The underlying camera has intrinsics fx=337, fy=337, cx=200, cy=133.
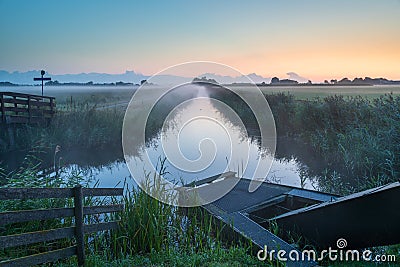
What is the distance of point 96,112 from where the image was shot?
1292cm

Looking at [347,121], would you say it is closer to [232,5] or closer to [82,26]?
[232,5]

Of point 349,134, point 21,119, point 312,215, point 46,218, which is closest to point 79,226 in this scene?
point 46,218

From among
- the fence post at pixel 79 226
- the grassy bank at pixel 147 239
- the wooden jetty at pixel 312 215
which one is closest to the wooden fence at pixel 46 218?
the fence post at pixel 79 226

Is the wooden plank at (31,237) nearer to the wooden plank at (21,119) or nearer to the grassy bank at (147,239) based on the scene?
the grassy bank at (147,239)

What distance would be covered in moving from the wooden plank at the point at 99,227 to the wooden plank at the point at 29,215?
325mm

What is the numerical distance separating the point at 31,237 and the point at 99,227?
34.1 inches

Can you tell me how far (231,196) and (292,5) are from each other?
19.8 ft

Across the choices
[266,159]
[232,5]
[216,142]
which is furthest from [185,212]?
[216,142]

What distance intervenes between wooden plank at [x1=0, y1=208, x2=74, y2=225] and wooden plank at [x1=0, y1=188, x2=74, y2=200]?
4.9 inches

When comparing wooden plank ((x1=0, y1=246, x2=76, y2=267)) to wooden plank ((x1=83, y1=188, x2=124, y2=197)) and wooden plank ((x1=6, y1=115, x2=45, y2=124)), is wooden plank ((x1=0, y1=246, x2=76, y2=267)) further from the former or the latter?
wooden plank ((x1=6, y1=115, x2=45, y2=124))

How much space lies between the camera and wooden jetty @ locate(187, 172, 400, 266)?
8.29 feet

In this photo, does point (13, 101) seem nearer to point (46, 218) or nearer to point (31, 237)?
point (46, 218)

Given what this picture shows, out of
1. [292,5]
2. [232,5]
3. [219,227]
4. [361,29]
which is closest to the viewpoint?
[219,227]

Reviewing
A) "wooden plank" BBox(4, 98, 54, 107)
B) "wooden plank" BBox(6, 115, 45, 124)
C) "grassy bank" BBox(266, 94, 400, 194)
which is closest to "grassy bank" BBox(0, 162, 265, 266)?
"grassy bank" BBox(266, 94, 400, 194)
